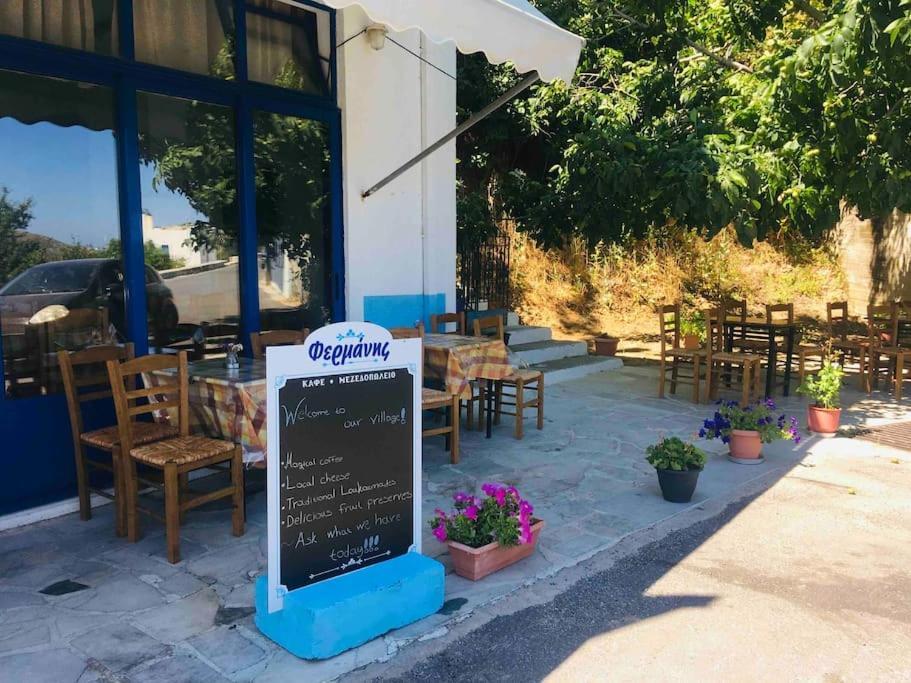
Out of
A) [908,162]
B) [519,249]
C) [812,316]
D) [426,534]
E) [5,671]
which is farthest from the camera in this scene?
[519,249]

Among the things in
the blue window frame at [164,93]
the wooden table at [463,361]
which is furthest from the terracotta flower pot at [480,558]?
the blue window frame at [164,93]

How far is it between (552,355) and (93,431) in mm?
A: 6431

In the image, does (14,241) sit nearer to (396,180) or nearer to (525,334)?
(396,180)

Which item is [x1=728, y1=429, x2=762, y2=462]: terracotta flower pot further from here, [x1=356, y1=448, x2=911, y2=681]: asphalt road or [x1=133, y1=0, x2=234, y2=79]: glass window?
[x1=133, y1=0, x2=234, y2=79]: glass window

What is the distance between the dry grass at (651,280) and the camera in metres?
13.6

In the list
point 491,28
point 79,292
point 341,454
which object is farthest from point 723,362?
point 79,292

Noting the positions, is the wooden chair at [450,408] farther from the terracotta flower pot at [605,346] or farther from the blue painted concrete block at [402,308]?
the terracotta flower pot at [605,346]

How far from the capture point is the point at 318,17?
608 centimetres

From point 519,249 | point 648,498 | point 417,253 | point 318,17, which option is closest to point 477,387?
point 417,253

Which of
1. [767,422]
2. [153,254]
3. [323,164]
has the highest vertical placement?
[323,164]

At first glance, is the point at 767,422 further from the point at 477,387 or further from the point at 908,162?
the point at 908,162

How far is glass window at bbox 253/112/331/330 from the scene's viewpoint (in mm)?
5820

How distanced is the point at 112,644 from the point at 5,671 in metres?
0.38

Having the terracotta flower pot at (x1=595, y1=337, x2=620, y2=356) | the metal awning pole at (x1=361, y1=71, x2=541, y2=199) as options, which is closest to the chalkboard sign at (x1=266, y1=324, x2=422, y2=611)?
the metal awning pole at (x1=361, y1=71, x2=541, y2=199)
